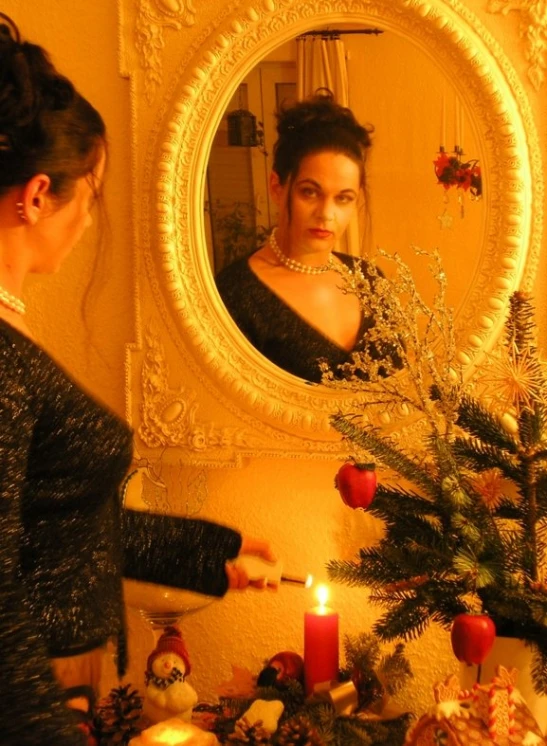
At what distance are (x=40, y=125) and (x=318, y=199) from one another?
1.74ft

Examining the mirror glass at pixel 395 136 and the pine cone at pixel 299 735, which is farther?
the mirror glass at pixel 395 136

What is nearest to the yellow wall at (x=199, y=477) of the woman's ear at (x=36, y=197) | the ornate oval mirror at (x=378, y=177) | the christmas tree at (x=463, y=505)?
the ornate oval mirror at (x=378, y=177)

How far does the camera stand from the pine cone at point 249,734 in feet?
3.76

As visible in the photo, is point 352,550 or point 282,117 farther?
point 352,550

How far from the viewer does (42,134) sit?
994 millimetres

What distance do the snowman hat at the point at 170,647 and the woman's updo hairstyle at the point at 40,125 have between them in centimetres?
68

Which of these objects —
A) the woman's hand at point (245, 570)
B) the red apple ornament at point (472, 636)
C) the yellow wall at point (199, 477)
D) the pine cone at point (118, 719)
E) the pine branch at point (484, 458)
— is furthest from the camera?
the yellow wall at point (199, 477)

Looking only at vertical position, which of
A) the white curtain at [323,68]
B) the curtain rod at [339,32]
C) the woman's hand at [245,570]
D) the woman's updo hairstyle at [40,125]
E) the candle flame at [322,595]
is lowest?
the candle flame at [322,595]

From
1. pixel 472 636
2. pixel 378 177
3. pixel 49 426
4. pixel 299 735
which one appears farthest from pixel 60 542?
pixel 378 177

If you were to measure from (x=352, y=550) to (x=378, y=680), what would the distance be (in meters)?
0.27

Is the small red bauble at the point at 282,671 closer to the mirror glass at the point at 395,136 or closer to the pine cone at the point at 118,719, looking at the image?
the pine cone at the point at 118,719

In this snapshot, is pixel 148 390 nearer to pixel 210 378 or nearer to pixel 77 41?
pixel 210 378

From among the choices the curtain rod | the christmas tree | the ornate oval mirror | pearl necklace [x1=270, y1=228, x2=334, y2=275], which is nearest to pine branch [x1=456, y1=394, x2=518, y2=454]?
the christmas tree

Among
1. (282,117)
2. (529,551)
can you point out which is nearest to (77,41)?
(282,117)
